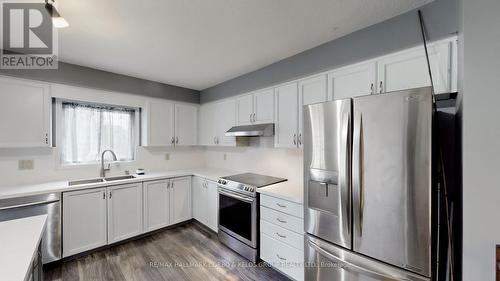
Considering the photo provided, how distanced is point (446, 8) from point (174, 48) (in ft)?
7.91

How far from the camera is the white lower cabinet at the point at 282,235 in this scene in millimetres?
1965

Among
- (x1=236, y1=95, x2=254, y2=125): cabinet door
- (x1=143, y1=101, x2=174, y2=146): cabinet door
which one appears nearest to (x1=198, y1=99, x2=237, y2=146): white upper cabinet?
(x1=236, y1=95, x2=254, y2=125): cabinet door

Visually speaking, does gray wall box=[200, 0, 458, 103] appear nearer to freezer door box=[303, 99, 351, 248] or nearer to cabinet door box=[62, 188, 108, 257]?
freezer door box=[303, 99, 351, 248]

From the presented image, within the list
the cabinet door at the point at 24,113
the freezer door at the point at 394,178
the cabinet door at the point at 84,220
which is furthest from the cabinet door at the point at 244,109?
the cabinet door at the point at 24,113

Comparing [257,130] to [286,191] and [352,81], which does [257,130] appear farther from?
[352,81]

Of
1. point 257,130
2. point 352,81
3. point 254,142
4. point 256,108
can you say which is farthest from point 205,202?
point 352,81

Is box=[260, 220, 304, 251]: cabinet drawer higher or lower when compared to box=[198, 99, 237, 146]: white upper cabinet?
lower

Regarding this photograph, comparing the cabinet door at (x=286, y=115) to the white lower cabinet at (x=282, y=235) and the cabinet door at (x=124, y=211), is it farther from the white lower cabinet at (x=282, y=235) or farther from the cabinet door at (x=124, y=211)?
the cabinet door at (x=124, y=211)

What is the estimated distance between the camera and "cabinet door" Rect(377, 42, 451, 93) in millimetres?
1454

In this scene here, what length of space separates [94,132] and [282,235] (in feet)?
10.4

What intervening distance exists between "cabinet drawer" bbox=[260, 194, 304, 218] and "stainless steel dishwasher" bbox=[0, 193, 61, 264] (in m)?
2.34

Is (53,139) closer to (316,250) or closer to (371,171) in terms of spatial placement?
(316,250)

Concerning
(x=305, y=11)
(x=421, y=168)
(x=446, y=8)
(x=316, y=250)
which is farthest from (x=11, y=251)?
(x=446, y=8)

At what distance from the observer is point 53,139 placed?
2.74 m
